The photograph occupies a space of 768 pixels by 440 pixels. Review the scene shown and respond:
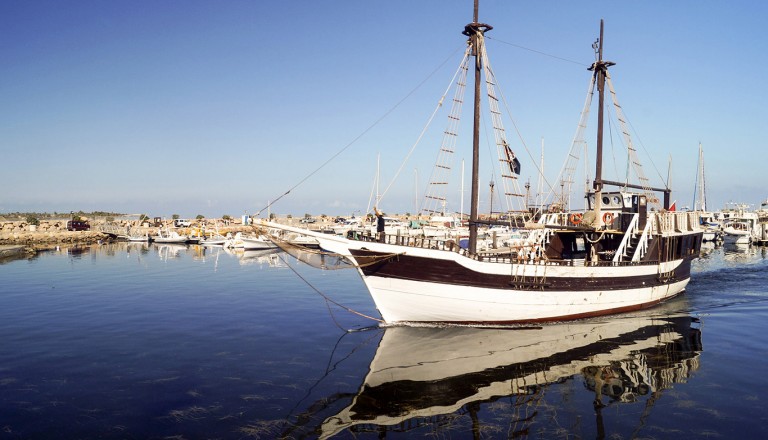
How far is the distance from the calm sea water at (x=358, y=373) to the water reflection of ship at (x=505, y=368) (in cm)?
8

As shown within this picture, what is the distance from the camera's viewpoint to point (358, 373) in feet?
53.9

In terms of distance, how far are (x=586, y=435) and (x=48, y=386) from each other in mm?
17117

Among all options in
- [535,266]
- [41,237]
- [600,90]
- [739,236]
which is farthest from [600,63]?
[41,237]

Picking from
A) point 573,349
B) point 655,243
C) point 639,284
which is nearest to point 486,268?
point 573,349

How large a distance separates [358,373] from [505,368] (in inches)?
220

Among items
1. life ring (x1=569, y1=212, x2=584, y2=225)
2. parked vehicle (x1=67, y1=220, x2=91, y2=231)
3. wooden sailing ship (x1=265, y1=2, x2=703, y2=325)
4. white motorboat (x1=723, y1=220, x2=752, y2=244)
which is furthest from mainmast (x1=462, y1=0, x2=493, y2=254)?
parked vehicle (x1=67, y1=220, x2=91, y2=231)

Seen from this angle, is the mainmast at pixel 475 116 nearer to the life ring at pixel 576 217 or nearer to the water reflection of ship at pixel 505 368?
the water reflection of ship at pixel 505 368

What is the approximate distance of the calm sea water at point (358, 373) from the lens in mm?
12305

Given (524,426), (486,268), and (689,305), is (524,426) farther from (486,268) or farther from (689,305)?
(689,305)

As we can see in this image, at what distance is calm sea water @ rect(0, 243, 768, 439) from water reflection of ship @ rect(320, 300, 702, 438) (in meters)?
0.08

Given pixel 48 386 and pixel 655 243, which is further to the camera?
pixel 655 243

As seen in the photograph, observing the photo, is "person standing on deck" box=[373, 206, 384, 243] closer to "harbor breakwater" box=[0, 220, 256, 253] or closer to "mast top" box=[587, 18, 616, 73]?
"mast top" box=[587, 18, 616, 73]

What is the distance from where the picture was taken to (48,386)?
49.2 ft

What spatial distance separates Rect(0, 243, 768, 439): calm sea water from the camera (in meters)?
12.3
